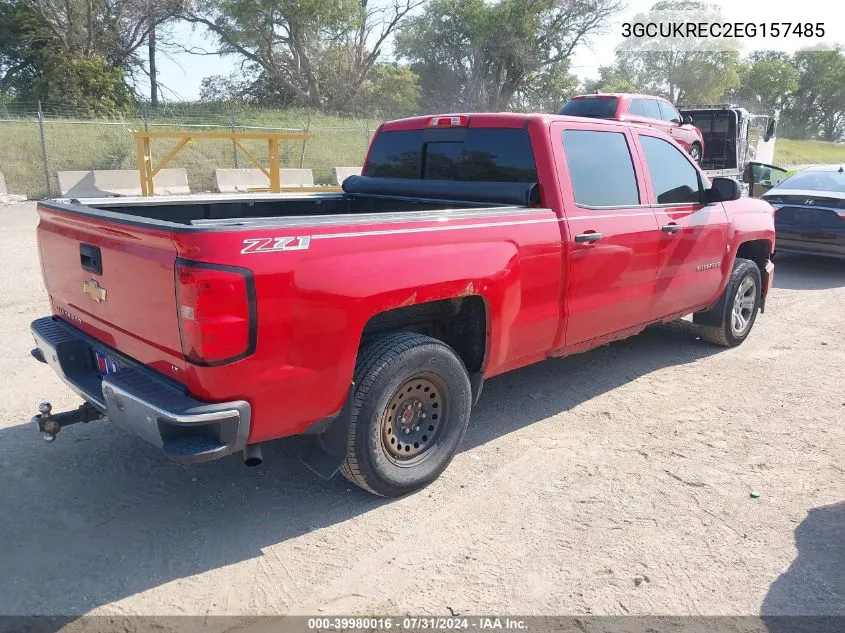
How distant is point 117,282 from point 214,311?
739mm

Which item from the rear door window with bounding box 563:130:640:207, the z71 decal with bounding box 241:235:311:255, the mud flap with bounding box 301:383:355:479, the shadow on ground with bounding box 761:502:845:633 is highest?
the rear door window with bounding box 563:130:640:207

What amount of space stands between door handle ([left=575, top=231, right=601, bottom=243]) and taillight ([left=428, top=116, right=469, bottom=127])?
1125mm

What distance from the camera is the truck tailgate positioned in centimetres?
283

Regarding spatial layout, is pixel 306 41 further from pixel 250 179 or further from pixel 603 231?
pixel 603 231

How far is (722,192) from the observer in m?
5.41

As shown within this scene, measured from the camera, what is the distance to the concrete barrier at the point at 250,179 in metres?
18.0

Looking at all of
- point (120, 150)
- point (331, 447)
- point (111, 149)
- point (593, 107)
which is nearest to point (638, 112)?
point (593, 107)

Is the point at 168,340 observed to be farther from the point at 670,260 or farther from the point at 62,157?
the point at 62,157

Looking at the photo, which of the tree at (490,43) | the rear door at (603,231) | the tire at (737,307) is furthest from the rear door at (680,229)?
the tree at (490,43)

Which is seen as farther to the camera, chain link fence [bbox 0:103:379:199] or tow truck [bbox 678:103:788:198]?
chain link fence [bbox 0:103:379:199]

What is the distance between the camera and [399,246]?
3279 millimetres

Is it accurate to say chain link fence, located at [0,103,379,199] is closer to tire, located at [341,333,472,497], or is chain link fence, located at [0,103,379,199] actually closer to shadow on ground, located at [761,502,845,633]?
tire, located at [341,333,472,497]

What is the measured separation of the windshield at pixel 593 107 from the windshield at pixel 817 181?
3.23 meters

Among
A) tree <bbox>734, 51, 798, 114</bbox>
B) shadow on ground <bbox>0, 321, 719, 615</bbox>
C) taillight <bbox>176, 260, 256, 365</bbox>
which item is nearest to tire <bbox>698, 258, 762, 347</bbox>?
shadow on ground <bbox>0, 321, 719, 615</bbox>
